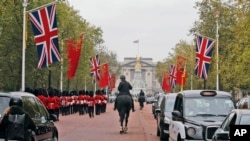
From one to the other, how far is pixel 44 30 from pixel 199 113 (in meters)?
18.4

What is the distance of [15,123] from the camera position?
1221 cm

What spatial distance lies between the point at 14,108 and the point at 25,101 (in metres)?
1.89

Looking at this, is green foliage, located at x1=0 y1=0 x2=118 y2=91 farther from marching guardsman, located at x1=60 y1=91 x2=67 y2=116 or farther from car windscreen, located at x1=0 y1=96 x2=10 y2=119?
car windscreen, located at x1=0 y1=96 x2=10 y2=119

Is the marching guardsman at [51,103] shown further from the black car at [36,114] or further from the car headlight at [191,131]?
the car headlight at [191,131]

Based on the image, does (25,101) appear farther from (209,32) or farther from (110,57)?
(110,57)

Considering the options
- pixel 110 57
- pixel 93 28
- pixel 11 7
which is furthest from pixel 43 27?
pixel 110 57

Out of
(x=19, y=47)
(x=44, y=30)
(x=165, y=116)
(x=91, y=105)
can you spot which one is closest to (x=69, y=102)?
(x=91, y=105)

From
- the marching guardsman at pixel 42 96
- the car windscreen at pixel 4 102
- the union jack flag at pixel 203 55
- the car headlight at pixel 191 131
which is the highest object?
the union jack flag at pixel 203 55

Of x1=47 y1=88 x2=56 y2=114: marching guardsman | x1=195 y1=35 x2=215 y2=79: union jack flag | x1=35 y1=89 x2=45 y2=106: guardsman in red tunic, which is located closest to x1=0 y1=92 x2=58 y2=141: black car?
x1=35 y1=89 x2=45 y2=106: guardsman in red tunic

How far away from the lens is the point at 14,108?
12.3 meters

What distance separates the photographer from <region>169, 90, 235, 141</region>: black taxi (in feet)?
48.6

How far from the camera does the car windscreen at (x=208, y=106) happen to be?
16109 millimetres

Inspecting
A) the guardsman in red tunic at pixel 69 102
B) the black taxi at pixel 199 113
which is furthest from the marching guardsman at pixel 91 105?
the black taxi at pixel 199 113

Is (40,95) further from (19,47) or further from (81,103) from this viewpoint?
(19,47)
